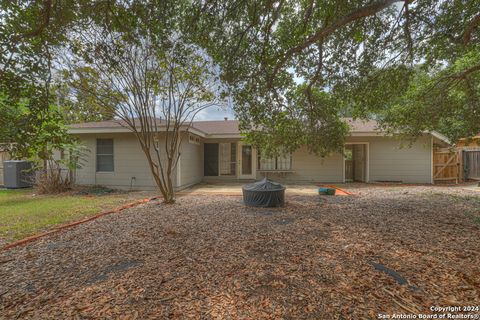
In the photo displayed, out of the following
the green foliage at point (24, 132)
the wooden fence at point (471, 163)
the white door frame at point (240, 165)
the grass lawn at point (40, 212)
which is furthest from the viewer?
the white door frame at point (240, 165)

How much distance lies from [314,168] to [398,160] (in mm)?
3941

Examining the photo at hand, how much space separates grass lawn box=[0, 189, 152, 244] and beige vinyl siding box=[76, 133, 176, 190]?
1.68 metres

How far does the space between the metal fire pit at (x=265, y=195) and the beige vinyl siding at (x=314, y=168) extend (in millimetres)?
5470

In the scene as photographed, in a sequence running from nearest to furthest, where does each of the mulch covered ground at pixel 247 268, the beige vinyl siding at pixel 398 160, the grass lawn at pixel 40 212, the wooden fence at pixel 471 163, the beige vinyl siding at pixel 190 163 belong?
the mulch covered ground at pixel 247 268 → the grass lawn at pixel 40 212 → the beige vinyl siding at pixel 190 163 → the beige vinyl siding at pixel 398 160 → the wooden fence at pixel 471 163

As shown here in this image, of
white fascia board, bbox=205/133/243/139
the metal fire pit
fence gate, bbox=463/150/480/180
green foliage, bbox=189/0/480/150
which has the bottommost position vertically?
the metal fire pit

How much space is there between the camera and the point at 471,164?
36.8ft

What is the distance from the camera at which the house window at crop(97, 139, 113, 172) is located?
9422mm

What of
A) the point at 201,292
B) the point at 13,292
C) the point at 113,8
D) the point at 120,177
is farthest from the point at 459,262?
the point at 120,177

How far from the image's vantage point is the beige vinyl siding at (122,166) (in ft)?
29.9

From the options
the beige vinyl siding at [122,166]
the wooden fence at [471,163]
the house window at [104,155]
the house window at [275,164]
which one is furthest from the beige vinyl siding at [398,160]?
the house window at [104,155]

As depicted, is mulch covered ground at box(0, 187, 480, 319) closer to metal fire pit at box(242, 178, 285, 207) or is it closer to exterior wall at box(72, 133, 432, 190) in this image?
metal fire pit at box(242, 178, 285, 207)

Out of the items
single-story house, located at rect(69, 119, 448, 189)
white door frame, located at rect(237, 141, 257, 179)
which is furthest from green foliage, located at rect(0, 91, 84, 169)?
white door frame, located at rect(237, 141, 257, 179)

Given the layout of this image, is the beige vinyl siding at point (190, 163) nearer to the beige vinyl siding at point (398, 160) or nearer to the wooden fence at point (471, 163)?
the beige vinyl siding at point (398, 160)

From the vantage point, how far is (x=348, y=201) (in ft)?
21.0
